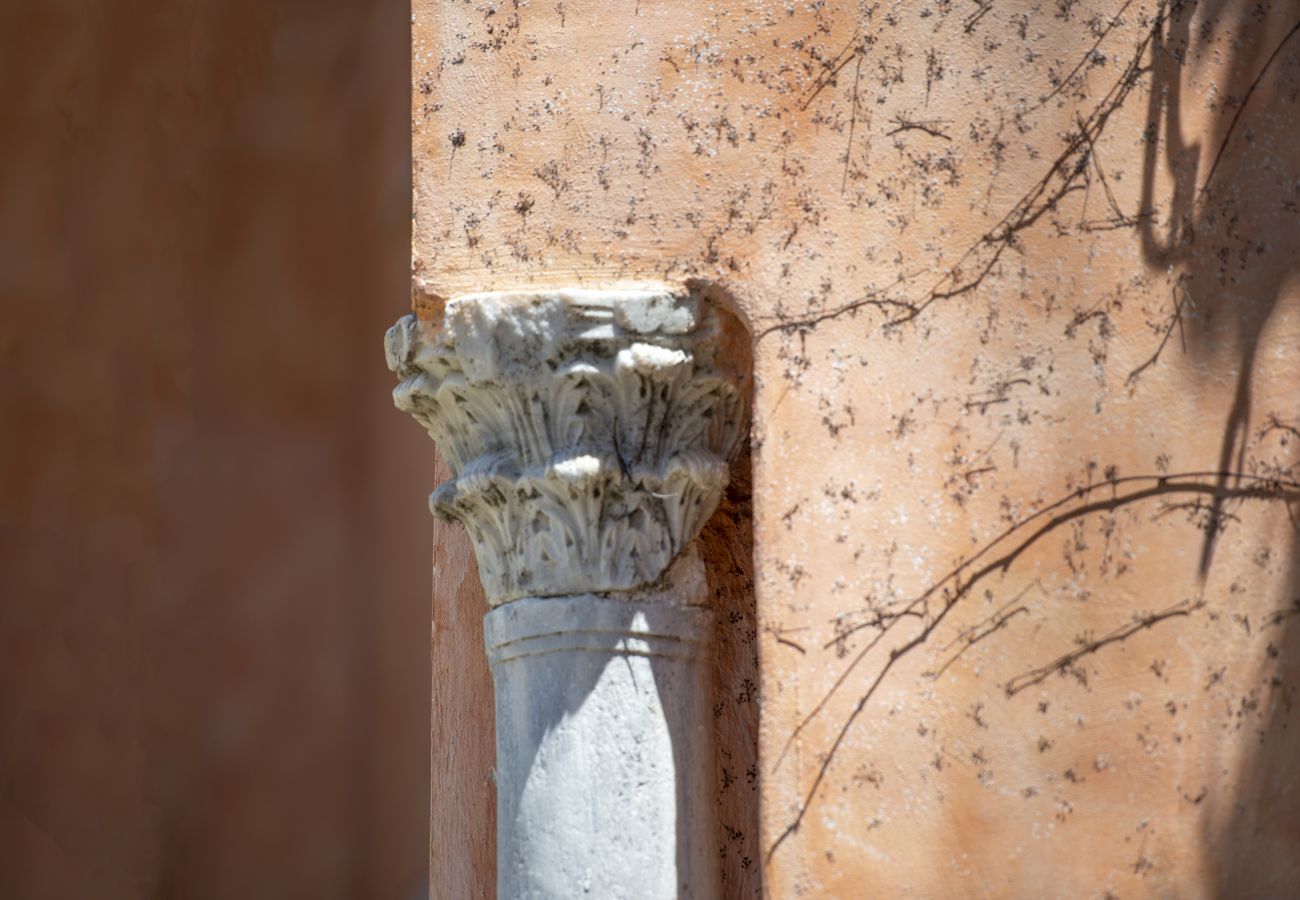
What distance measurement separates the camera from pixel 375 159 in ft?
21.0

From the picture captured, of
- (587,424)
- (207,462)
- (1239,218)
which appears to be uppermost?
(1239,218)

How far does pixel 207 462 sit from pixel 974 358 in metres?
4.10

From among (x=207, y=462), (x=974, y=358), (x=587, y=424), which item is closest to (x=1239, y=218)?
(x=974, y=358)

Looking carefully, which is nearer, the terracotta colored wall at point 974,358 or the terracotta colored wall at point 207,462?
the terracotta colored wall at point 974,358

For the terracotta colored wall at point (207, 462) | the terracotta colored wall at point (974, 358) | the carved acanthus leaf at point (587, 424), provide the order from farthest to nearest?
the terracotta colored wall at point (207, 462)
the carved acanthus leaf at point (587, 424)
the terracotta colored wall at point (974, 358)

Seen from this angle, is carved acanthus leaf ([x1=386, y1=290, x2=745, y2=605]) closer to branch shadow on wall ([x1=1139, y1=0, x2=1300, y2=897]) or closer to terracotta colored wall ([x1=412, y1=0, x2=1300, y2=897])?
terracotta colored wall ([x1=412, y1=0, x2=1300, y2=897])

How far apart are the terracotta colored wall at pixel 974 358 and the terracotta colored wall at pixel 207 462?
141 inches

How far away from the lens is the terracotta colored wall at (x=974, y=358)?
2.51 metres

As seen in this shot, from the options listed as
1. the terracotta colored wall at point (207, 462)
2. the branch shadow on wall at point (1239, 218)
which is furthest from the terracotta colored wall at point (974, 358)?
the terracotta colored wall at point (207, 462)

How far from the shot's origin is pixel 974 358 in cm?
263

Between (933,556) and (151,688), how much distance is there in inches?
159

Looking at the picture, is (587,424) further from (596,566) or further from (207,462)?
(207,462)

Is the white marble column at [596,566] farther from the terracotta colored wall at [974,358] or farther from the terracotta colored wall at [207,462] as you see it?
the terracotta colored wall at [207,462]

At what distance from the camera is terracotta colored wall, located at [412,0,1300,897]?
2514mm
